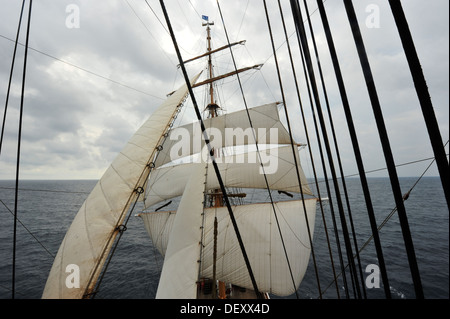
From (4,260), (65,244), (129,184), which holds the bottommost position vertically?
(4,260)

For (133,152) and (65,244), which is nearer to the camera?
(65,244)

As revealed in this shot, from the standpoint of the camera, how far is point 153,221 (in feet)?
47.4

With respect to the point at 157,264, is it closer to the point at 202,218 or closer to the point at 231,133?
the point at 202,218

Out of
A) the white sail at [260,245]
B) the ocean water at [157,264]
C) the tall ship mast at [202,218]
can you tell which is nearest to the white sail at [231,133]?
the tall ship mast at [202,218]

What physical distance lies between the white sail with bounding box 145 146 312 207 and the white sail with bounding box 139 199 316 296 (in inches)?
107

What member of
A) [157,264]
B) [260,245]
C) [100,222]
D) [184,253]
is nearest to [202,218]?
[184,253]

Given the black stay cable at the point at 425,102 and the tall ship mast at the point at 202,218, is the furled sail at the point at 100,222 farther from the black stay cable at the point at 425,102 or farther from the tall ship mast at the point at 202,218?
the black stay cable at the point at 425,102

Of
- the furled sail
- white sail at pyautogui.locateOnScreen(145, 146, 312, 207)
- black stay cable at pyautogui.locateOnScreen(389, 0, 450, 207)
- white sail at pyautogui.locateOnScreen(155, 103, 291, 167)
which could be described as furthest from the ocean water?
white sail at pyautogui.locateOnScreen(155, 103, 291, 167)

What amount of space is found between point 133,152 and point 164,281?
3493 millimetres

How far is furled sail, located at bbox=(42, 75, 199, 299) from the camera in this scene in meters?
3.38

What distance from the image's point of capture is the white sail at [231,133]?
16891mm

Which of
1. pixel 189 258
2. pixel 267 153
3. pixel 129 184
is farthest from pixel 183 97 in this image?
pixel 267 153

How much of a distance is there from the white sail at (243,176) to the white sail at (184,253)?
898 centimetres
